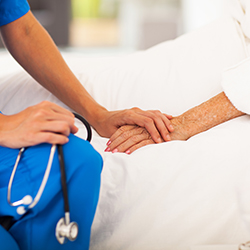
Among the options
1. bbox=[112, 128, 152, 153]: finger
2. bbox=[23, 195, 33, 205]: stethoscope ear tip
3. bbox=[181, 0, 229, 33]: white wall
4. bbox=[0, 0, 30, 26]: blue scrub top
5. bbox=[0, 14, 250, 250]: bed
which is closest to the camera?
bbox=[23, 195, 33, 205]: stethoscope ear tip

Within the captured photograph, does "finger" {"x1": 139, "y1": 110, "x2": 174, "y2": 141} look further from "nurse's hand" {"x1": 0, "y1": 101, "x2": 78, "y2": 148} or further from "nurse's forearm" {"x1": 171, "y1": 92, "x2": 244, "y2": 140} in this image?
"nurse's hand" {"x1": 0, "y1": 101, "x2": 78, "y2": 148}

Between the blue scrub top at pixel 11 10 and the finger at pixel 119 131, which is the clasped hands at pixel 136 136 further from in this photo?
the blue scrub top at pixel 11 10

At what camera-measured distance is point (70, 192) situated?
54 cm

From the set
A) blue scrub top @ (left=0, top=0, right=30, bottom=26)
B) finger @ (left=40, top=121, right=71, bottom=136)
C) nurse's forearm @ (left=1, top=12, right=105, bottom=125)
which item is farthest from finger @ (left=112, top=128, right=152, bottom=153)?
blue scrub top @ (left=0, top=0, right=30, bottom=26)

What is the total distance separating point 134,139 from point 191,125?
148mm

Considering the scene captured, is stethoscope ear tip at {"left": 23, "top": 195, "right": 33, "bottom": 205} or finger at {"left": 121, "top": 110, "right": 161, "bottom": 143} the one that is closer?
stethoscope ear tip at {"left": 23, "top": 195, "right": 33, "bottom": 205}

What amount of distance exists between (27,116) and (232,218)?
15.9 inches

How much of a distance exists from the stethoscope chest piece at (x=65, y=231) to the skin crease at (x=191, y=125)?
34 centimetres

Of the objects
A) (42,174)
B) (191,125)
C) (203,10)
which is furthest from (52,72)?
(203,10)

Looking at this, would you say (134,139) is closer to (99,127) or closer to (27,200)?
(99,127)

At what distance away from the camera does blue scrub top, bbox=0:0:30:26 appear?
37.8 inches

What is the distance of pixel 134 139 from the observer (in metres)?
0.85

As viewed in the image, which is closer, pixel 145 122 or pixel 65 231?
pixel 65 231

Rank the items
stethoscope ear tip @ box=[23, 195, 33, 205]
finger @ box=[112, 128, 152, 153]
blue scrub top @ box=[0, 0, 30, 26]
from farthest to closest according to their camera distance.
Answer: blue scrub top @ box=[0, 0, 30, 26] → finger @ box=[112, 128, 152, 153] → stethoscope ear tip @ box=[23, 195, 33, 205]
